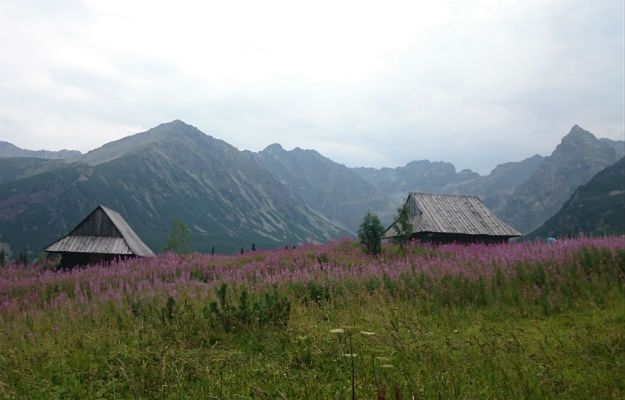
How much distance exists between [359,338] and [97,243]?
92.0 feet

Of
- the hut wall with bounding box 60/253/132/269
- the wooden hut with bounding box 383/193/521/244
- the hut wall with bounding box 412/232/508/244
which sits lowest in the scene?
the hut wall with bounding box 60/253/132/269

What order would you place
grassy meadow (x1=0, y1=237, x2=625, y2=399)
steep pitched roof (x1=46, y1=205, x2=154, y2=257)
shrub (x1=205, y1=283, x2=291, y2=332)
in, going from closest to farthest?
grassy meadow (x1=0, y1=237, x2=625, y2=399) < shrub (x1=205, y1=283, x2=291, y2=332) < steep pitched roof (x1=46, y1=205, x2=154, y2=257)

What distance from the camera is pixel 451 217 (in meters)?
33.4

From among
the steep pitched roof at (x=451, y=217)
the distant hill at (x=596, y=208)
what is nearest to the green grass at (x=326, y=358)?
the steep pitched roof at (x=451, y=217)

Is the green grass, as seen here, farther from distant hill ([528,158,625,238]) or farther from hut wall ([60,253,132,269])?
distant hill ([528,158,625,238])

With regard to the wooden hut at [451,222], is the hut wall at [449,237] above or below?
below

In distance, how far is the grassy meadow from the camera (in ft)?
15.1

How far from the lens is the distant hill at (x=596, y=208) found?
13575 centimetres

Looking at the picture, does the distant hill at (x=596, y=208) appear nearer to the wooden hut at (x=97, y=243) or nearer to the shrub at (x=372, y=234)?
the shrub at (x=372, y=234)

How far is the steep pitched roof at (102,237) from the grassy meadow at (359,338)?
19.5m

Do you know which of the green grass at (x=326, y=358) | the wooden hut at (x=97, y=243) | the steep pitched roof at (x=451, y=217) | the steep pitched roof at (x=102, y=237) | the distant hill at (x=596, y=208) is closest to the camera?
the green grass at (x=326, y=358)

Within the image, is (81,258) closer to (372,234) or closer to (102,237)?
(102,237)

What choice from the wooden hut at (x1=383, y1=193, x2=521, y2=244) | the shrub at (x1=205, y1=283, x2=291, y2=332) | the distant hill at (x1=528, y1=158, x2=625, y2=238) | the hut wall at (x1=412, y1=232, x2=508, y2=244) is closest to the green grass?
the shrub at (x1=205, y1=283, x2=291, y2=332)

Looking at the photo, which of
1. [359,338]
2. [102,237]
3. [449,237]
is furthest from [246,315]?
[449,237]
